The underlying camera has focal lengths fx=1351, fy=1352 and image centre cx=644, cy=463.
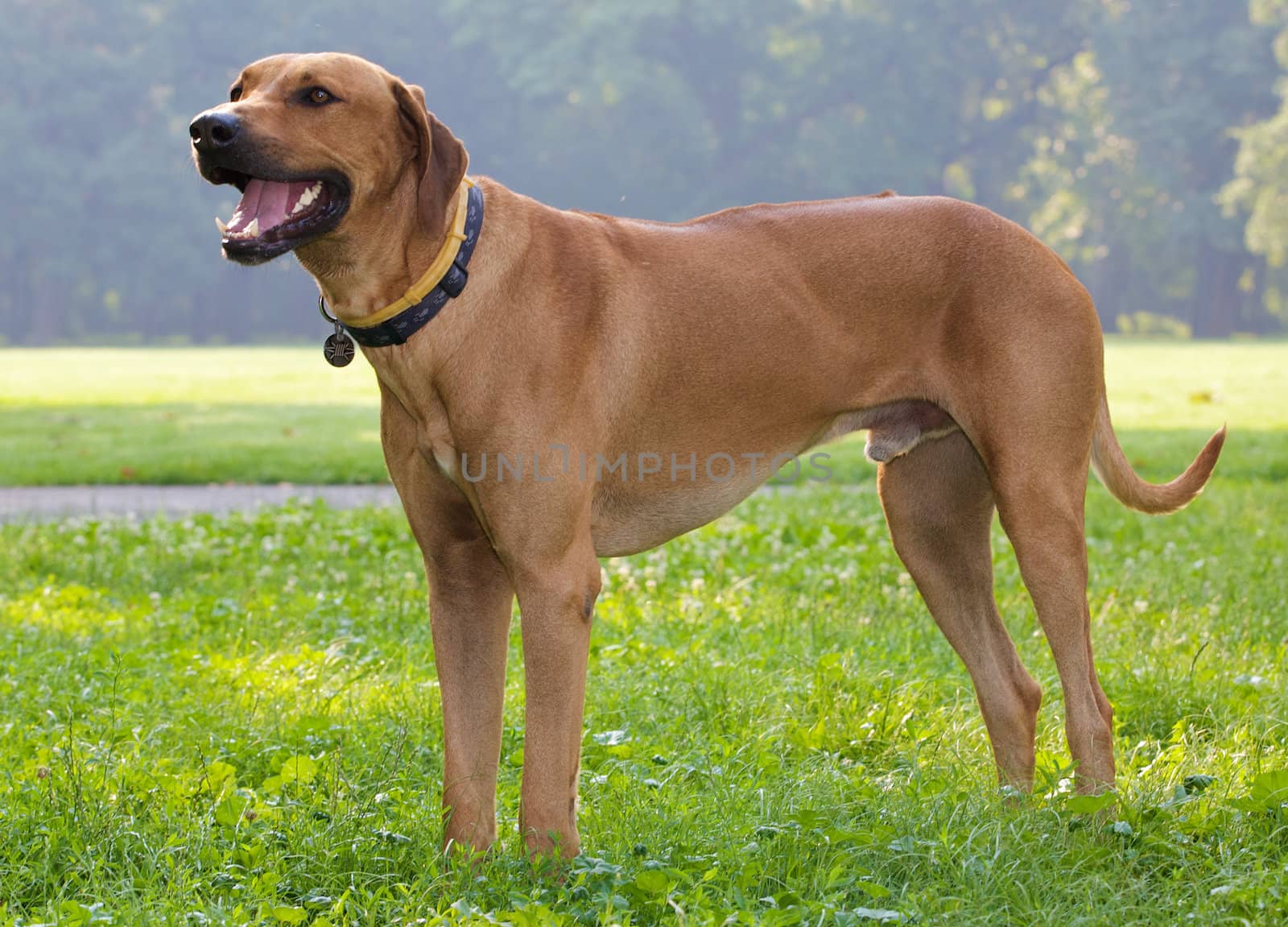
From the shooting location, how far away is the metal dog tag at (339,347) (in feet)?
10.8

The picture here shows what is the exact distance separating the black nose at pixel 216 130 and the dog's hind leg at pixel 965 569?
212cm

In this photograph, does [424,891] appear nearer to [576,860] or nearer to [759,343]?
[576,860]

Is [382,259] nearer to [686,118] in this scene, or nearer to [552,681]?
[552,681]

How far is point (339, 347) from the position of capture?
130 inches

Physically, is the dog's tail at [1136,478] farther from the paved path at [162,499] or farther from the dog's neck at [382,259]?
the paved path at [162,499]

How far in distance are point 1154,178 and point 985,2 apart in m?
10.8

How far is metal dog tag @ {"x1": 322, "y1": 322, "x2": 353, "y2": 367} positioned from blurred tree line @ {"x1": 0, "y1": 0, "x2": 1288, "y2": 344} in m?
49.7

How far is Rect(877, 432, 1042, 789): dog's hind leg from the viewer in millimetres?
3955

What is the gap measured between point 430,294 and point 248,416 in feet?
48.7

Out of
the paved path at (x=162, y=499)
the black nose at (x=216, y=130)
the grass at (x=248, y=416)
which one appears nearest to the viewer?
the black nose at (x=216, y=130)

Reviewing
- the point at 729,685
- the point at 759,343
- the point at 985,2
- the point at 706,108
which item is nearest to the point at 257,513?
the point at 729,685

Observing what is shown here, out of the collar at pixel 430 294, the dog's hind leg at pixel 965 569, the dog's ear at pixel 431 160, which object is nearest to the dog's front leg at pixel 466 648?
the collar at pixel 430 294

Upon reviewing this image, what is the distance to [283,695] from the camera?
15.4 feet

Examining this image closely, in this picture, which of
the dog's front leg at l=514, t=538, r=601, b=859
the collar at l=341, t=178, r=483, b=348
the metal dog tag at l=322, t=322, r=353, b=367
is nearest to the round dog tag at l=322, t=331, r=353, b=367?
the metal dog tag at l=322, t=322, r=353, b=367
